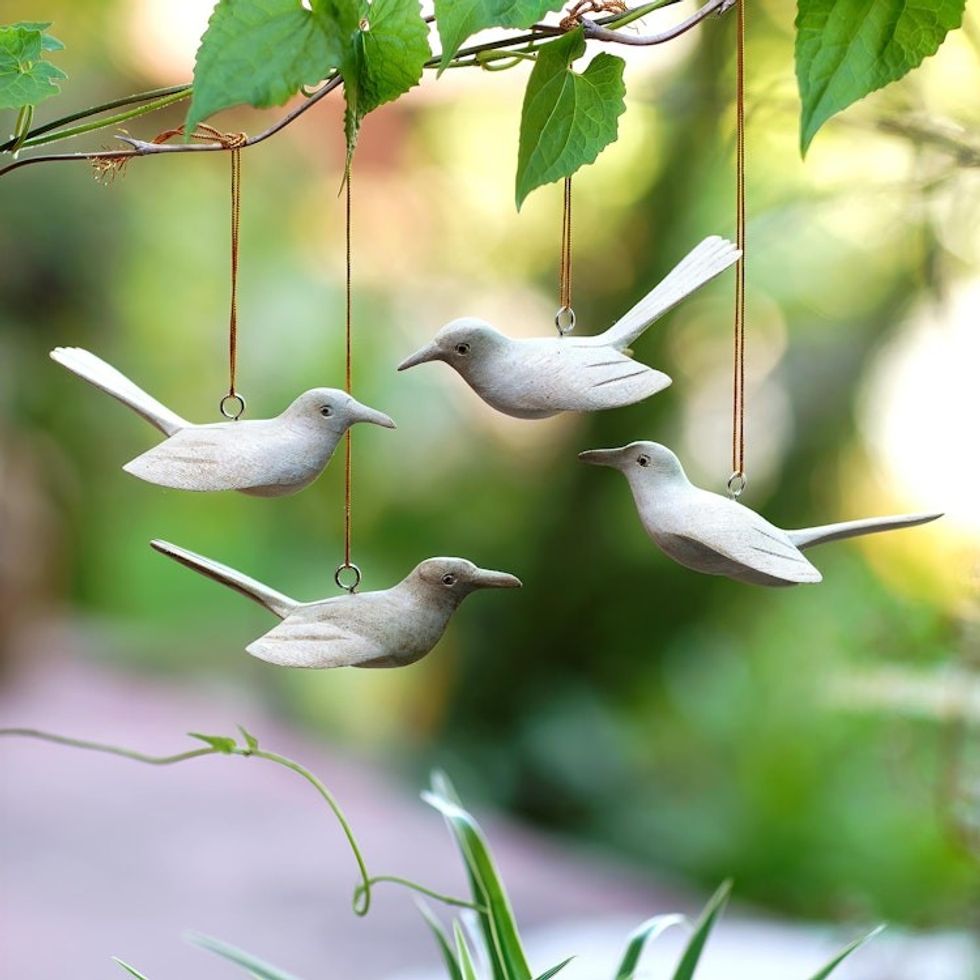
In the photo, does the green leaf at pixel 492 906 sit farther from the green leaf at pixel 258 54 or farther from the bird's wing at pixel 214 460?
the green leaf at pixel 258 54

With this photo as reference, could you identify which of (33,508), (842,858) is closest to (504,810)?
(842,858)

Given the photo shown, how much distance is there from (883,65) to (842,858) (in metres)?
2.42

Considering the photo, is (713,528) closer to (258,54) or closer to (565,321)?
(565,321)

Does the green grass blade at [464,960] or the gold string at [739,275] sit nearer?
the gold string at [739,275]

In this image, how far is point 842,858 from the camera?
106 inches

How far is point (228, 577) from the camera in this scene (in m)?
0.59

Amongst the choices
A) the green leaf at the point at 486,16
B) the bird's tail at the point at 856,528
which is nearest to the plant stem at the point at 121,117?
the green leaf at the point at 486,16

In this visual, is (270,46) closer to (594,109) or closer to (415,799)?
(594,109)

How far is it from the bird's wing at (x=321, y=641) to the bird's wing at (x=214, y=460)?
0.07m

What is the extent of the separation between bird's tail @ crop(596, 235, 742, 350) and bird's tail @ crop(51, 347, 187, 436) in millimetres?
206

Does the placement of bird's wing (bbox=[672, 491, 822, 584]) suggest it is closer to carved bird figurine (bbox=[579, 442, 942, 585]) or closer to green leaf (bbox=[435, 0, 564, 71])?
carved bird figurine (bbox=[579, 442, 942, 585])

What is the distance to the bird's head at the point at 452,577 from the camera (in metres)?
0.60

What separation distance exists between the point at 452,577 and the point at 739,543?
0.13 m

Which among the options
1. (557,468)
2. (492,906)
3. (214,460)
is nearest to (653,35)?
(214,460)
